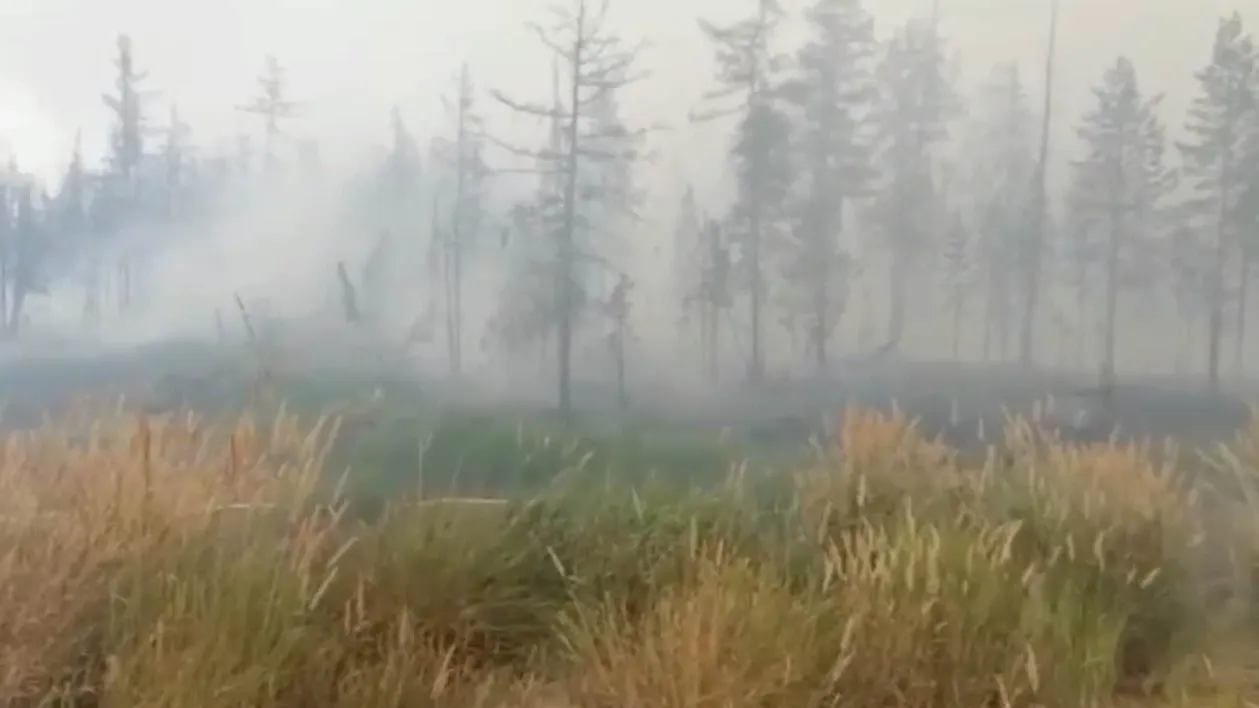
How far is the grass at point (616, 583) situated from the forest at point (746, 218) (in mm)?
179

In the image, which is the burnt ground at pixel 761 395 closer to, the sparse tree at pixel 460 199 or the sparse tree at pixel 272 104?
the sparse tree at pixel 460 199

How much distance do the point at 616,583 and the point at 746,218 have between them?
58 centimetres

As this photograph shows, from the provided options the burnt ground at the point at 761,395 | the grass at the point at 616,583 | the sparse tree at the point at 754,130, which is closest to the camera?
the grass at the point at 616,583

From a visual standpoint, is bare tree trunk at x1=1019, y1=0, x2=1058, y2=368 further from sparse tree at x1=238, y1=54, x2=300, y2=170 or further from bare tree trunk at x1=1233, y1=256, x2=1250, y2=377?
sparse tree at x1=238, y1=54, x2=300, y2=170

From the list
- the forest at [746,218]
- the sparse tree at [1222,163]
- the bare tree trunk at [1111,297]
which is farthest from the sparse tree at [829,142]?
the sparse tree at [1222,163]

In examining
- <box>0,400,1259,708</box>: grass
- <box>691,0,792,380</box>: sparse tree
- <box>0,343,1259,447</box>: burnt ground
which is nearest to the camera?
<box>0,400,1259,708</box>: grass

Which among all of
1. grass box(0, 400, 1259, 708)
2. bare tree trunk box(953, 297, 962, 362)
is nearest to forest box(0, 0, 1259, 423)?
bare tree trunk box(953, 297, 962, 362)

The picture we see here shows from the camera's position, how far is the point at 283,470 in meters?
1.58

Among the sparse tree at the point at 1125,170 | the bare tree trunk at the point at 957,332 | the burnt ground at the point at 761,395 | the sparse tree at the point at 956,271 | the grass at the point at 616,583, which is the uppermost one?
the sparse tree at the point at 1125,170

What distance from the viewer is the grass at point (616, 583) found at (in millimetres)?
1358

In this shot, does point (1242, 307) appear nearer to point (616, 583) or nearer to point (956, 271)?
point (956, 271)

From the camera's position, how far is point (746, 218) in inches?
70.8

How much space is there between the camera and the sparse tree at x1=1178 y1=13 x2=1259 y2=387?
1859 mm

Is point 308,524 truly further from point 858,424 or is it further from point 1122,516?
point 1122,516
